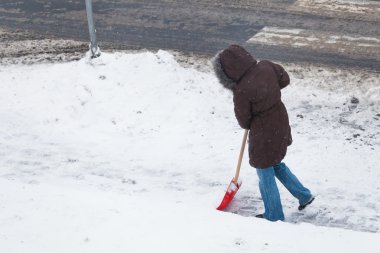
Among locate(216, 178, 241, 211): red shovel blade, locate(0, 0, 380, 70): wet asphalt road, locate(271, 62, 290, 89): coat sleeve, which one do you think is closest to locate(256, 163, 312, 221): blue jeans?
locate(216, 178, 241, 211): red shovel blade

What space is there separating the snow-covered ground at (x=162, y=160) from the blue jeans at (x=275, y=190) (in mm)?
232

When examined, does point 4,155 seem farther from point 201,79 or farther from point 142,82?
point 201,79

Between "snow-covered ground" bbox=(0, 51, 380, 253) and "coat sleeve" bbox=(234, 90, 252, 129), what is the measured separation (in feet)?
2.76

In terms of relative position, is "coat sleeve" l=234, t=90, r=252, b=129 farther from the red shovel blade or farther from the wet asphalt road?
the wet asphalt road

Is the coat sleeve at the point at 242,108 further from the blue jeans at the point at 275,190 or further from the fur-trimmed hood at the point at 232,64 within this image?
the blue jeans at the point at 275,190

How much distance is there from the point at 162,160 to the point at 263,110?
1.93 m

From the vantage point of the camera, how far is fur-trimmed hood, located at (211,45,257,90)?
14.8 feet

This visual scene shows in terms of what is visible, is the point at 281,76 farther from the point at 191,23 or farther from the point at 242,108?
the point at 191,23

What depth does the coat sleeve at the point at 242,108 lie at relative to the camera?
461 centimetres

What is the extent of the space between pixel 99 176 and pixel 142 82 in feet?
6.19

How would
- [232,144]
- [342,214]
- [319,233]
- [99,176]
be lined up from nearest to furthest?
[319,233] < [342,214] < [99,176] < [232,144]

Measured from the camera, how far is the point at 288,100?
24.4 feet

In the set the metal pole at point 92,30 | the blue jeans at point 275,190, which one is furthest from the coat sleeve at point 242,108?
the metal pole at point 92,30

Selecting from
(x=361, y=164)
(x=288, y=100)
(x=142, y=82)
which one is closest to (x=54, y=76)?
(x=142, y=82)
